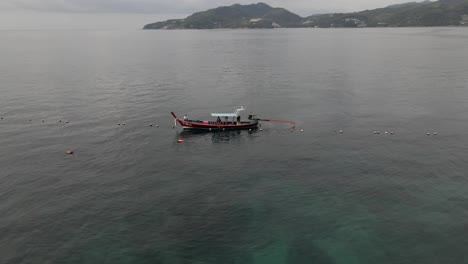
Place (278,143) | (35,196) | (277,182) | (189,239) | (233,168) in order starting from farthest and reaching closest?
(278,143) → (233,168) → (277,182) → (35,196) → (189,239)

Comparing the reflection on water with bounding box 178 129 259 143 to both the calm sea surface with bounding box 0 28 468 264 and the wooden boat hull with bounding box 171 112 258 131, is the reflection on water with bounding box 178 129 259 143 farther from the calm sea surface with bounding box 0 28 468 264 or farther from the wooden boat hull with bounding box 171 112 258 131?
the wooden boat hull with bounding box 171 112 258 131

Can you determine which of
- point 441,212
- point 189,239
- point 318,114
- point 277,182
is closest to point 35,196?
point 189,239

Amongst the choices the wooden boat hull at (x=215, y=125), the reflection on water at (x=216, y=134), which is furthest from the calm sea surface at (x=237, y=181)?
the wooden boat hull at (x=215, y=125)

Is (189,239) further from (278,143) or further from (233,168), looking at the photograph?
(278,143)

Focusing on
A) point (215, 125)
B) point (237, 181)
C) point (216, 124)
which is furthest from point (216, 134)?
point (237, 181)

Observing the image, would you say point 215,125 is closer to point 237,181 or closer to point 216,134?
point 216,134

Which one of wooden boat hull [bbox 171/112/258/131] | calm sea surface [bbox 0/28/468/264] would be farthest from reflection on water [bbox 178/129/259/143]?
wooden boat hull [bbox 171/112/258/131]

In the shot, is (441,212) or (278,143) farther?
(278,143)
